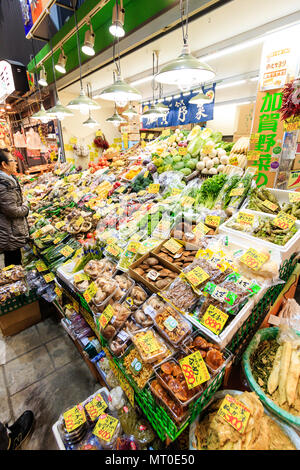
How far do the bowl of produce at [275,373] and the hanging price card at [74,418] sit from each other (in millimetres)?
1138

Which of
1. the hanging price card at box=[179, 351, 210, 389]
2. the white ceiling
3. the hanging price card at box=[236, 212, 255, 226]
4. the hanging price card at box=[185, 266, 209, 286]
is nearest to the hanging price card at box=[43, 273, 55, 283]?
the hanging price card at box=[185, 266, 209, 286]

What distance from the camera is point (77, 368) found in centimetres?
250

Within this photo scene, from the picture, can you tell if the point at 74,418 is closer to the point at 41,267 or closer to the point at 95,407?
the point at 95,407

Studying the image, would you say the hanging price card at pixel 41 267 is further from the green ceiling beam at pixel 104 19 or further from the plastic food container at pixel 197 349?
the green ceiling beam at pixel 104 19

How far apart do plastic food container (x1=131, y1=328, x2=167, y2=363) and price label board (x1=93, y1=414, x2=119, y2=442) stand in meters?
0.51

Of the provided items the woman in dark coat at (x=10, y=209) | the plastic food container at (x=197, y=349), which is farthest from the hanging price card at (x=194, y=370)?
the woman in dark coat at (x=10, y=209)

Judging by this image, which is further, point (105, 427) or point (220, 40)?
point (220, 40)

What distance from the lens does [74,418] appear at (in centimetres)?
142

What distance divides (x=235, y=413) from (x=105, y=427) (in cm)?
84

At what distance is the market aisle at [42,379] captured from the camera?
2.05m

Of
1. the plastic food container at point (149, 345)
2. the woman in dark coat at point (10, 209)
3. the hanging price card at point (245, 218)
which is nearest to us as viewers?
the plastic food container at point (149, 345)

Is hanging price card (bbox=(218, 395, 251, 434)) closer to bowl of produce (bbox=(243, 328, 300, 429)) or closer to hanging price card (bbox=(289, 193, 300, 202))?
bowl of produce (bbox=(243, 328, 300, 429))

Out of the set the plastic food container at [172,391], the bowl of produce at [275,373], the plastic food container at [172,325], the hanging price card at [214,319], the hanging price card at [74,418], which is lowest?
the hanging price card at [74,418]

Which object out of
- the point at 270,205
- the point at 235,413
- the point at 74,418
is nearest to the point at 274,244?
the point at 270,205
